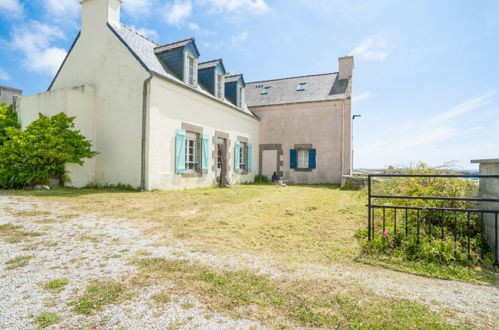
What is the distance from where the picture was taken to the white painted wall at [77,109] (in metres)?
9.05

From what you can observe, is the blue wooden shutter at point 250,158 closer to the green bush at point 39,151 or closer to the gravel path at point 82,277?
the green bush at point 39,151

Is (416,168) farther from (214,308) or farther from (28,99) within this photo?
(28,99)

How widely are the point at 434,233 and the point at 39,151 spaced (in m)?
10.4

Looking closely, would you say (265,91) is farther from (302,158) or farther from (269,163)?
(302,158)

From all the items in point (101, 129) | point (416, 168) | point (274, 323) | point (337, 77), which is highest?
point (337, 77)

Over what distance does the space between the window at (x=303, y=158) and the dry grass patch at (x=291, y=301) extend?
13369 millimetres

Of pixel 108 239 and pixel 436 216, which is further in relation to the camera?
pixel 436 216

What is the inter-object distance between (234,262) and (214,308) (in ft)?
3.21

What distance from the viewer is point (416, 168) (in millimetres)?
6324

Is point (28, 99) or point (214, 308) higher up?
point (28, 99)

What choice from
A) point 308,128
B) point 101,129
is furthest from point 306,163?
point 101,129

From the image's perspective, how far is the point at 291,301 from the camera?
214 cm

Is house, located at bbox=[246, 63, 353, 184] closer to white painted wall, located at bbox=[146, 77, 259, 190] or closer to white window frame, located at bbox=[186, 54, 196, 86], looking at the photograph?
white painted wall, located at bbox=[146, 77, 259, 190]

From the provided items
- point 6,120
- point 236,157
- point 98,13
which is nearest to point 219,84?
point 236,157
